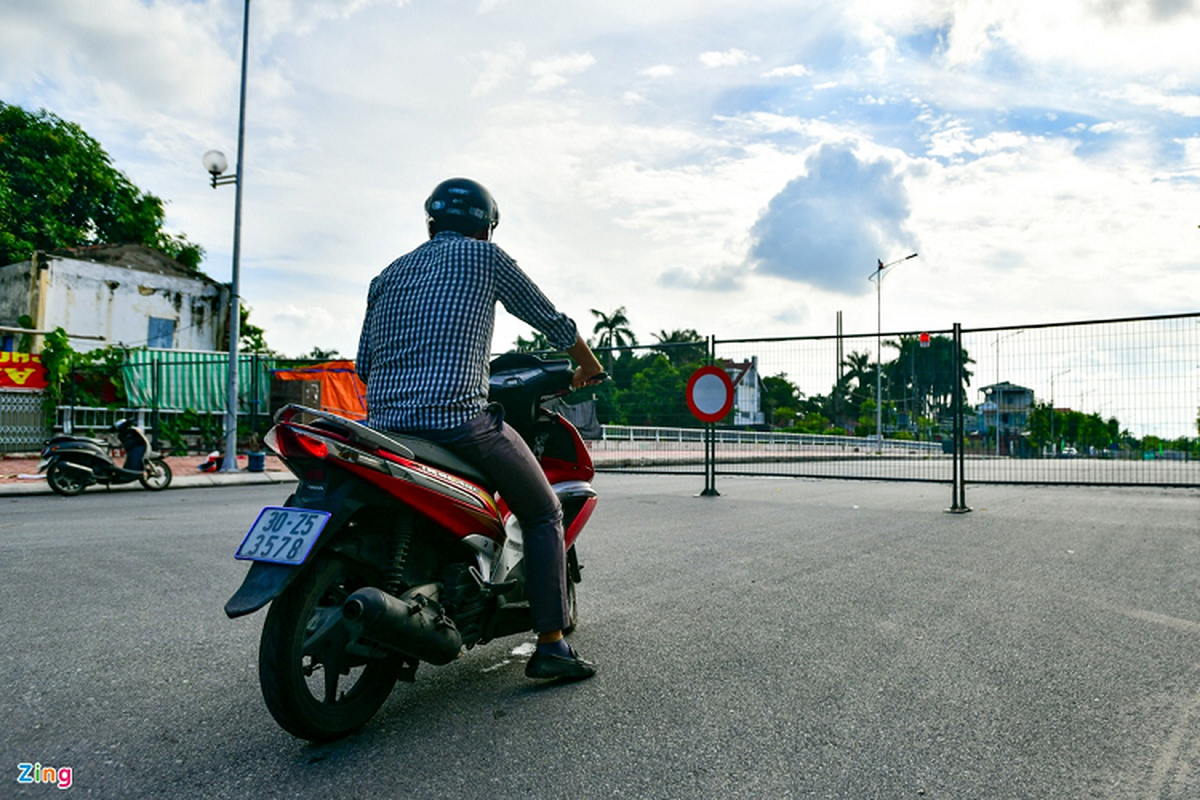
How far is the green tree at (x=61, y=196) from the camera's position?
32.0 meters

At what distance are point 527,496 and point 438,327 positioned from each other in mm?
681

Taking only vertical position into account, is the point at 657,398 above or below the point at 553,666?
above

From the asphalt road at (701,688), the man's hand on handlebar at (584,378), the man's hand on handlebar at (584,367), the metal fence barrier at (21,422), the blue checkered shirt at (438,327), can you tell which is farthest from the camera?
the metal fence barrier at (21,422)

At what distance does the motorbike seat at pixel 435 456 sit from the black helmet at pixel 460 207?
0.88m

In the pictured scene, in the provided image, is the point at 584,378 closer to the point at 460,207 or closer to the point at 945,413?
the point at 460,207

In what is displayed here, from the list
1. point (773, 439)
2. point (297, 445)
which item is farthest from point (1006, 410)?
point (297, 445)

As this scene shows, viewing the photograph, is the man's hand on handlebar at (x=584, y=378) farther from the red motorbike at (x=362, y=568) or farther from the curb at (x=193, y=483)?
the curb at (x=193, y=483)

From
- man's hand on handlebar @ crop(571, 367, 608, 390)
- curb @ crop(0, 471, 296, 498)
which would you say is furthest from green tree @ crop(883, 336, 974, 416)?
curb @ crop(0, 471, 296, 498)

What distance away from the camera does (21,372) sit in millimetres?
17469

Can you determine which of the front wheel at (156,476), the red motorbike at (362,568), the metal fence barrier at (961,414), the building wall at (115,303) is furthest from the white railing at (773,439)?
the building wall at (115,303)

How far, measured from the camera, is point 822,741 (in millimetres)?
2639

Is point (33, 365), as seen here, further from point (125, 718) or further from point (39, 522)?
point (125, 718)

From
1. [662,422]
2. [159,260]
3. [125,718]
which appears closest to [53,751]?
[125,718]

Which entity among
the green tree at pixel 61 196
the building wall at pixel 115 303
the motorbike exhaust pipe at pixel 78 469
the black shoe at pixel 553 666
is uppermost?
the green tree at pixel 61 196
